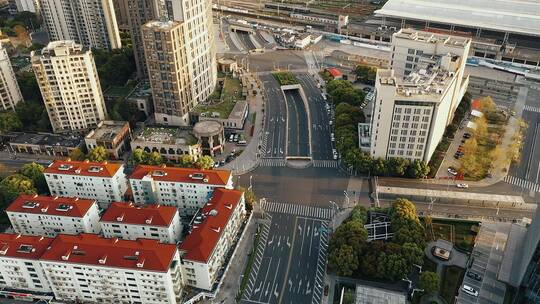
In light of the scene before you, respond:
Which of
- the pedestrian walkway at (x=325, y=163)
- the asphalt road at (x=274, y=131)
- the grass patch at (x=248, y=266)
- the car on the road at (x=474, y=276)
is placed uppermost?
the asphalt road at (x=274, y=131)

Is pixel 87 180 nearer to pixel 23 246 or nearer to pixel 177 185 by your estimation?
pixel 177 185

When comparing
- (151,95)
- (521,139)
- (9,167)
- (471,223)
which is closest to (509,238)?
(471,223)

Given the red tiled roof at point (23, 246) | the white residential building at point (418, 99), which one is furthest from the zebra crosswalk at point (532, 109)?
the red tiled roof at point (23, 246)

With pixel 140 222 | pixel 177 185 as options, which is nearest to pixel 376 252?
pixel 177 185

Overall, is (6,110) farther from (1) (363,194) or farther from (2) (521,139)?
(2) (521,139)

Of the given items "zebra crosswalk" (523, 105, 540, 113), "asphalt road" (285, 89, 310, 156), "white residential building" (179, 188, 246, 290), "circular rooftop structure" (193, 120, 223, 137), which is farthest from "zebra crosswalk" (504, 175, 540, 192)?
"circular rooftop structure" (193, 120, 223, 137)

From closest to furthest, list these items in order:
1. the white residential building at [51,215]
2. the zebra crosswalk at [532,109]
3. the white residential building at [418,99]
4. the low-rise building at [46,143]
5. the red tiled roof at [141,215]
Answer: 1. the red tiled roof at [141,215]
2. the white residential building at [51,215]
3. the white residential building at [418,99]
4. the low-rise building at [46,143]
5. the zebra crosswalk at [532,109]

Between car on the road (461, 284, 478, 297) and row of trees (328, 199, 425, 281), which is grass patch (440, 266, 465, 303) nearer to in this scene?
car on the road (461, 284, 478, 297)

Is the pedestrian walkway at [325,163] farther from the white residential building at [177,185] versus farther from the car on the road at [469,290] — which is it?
the car on the road at [469,290]
